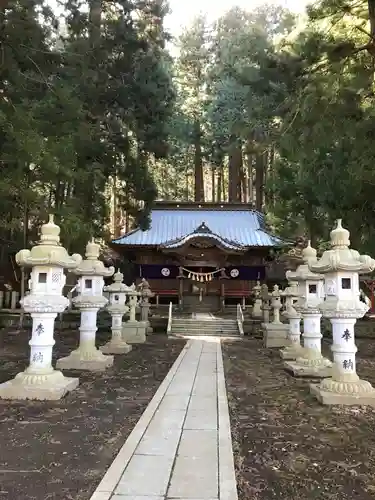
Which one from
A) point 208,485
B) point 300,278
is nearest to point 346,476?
point 208,485

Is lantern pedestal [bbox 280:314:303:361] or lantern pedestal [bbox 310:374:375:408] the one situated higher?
lantern pedestal [bbox 280:314:303:361]

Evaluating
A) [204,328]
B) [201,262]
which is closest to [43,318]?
[204,328]

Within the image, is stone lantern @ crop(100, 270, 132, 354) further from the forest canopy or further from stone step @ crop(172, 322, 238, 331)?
stone step @ crop(172, 322, 238, 331)

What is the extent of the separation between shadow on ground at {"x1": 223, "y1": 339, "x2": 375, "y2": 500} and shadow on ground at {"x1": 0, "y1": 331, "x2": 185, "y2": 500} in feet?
3.87

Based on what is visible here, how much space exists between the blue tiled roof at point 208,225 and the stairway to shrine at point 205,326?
4725 mm

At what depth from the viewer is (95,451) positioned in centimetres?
407

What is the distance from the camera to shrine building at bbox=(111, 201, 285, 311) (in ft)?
70.7

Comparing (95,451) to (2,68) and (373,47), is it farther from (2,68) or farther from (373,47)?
(373,47)

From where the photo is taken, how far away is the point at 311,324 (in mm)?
8109

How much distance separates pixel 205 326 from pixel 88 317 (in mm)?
9348

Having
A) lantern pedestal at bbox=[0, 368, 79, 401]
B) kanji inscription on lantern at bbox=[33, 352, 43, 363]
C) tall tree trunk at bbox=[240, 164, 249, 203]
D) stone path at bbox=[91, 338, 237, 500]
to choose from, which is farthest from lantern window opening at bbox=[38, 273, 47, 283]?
tall tree trunk at bbox=[240, 164, 249, 203]

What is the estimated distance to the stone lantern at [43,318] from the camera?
6078 mm

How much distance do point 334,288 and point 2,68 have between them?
7228 millimetres

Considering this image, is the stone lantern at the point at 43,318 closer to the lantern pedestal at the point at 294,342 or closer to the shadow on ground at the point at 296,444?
the shadow on ground at the point at 296,444
